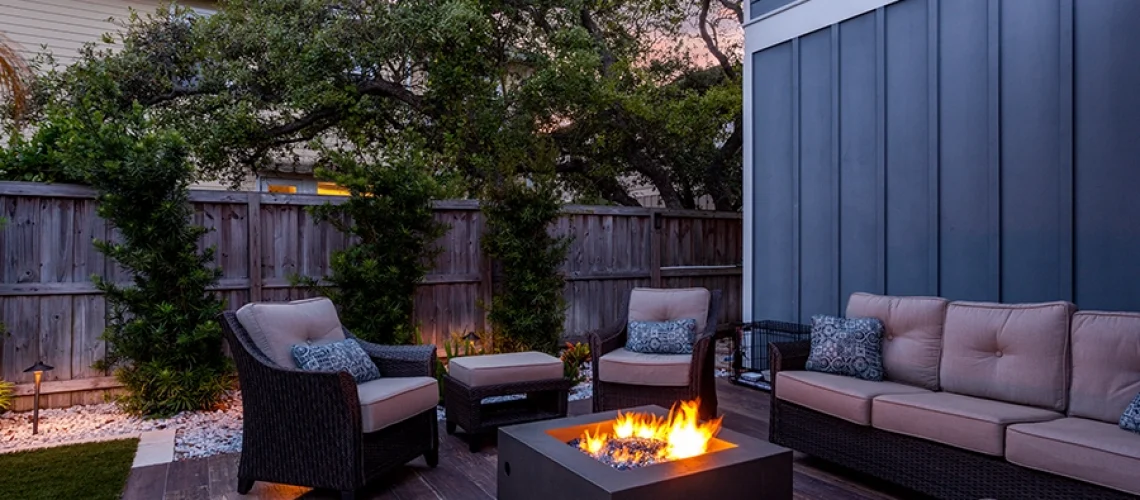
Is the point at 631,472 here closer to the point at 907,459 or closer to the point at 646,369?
the point at 907,459

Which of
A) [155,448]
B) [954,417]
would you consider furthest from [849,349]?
[155,448]

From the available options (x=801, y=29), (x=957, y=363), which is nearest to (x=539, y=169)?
(x=801, y=29)

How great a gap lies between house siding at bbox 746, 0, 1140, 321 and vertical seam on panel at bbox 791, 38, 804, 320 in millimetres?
13

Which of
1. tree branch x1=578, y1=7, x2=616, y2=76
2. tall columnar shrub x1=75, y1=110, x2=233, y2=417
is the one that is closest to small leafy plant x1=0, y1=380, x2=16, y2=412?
tall columnar shrub x1=75, y1=110, x2=233, y2=417

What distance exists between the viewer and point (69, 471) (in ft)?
11.0

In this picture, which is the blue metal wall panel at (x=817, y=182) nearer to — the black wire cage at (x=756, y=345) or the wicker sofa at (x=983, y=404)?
the black wire cage at (x=756, y=345)

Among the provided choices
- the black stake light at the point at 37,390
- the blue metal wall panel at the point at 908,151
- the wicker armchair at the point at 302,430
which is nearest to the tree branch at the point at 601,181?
the blue metal wall panel at the point at 908,151

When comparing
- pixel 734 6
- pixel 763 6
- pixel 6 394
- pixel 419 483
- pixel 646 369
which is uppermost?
pixel 734 6

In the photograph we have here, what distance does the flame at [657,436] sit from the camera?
99.1 inches

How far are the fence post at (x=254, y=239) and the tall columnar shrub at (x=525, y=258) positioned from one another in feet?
6.01

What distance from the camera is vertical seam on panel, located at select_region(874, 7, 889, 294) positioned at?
4.73 meters

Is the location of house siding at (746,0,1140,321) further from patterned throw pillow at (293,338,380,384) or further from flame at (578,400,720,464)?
patterned throw pillow at (293,338,380,384)

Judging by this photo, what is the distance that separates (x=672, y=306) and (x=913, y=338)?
163 centimetres

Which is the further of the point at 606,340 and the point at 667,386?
the point at 606,340
